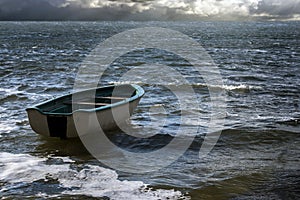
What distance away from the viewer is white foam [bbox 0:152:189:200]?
9.01 metres

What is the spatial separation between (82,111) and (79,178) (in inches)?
101

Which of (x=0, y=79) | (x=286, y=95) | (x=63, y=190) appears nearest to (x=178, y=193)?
(x=63, y=190)

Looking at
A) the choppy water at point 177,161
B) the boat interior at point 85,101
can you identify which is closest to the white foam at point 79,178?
the choppy water at point 177,161

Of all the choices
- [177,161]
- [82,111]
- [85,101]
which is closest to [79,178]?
[82,111]

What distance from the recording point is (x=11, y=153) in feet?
38.6

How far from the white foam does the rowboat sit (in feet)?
3.83

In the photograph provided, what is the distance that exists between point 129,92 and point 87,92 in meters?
1.69

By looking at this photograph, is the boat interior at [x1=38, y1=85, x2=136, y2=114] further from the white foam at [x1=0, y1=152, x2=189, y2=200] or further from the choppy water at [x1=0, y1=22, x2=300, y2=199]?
the white foam at [x1=0, y1=152, x2=189, y2=200]

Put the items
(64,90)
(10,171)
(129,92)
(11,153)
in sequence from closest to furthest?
(10,171) → (11,153) → (129,92) → (64,90)

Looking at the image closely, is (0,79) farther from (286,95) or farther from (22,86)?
(286,95)

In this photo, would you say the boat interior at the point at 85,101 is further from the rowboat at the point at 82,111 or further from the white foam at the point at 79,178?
the white foam at the point at 79,178

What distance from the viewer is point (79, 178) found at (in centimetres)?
987

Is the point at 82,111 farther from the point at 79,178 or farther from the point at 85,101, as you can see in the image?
the point at 85,101

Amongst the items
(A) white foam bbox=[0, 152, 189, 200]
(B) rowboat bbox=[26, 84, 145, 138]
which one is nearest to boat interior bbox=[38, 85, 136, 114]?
(B) rowboat bbox=[26, 84, 145, 138]
